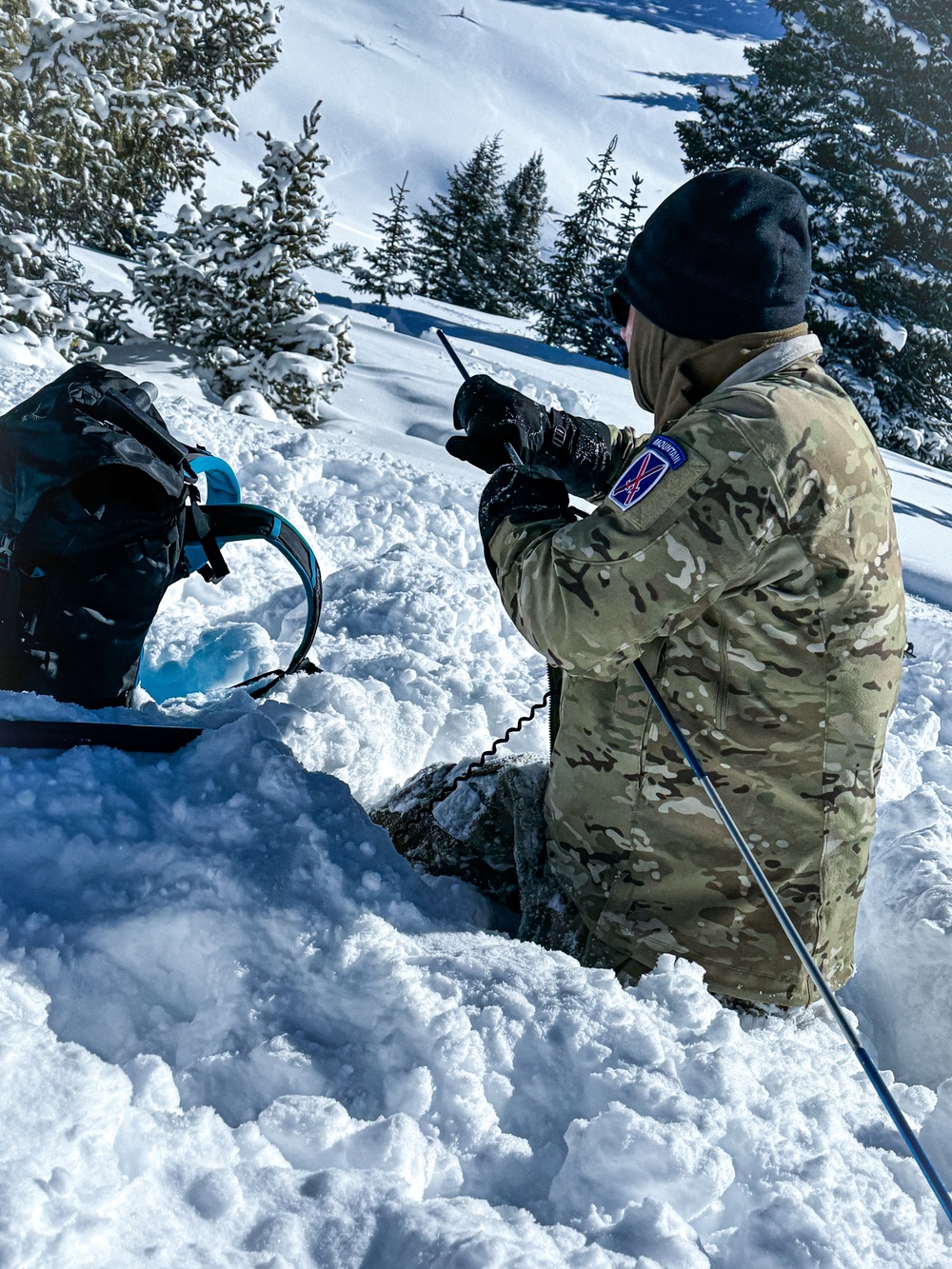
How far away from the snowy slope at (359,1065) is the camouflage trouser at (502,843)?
0.11m

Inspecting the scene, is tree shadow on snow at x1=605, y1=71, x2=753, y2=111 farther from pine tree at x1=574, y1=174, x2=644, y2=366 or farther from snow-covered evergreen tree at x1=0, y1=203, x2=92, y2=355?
snow-covered evergreen tree at x1=0, y1=203, x2=92, y2=355

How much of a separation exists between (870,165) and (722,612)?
64.5 feet

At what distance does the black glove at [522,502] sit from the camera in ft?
6.12

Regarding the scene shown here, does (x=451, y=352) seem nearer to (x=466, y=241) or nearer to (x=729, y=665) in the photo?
(x=729, y=665)

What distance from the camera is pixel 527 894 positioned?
2.04 meters

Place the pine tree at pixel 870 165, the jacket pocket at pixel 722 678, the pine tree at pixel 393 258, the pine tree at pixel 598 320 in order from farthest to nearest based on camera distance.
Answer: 1. the pine tree at pixel 393 258
2. the pine tree at pixel 598 320
3. the pine tree at pixel 870 165
4. the jacket pocket at pixel 722 678

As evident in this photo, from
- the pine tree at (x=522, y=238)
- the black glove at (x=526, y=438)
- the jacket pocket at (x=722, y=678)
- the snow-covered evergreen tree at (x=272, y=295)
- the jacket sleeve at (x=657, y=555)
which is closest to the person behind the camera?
the jacket sleeve at (x=657, y=555)

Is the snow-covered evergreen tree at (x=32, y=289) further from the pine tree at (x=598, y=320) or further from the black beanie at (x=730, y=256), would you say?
the pine tree at (x=598, y=320)

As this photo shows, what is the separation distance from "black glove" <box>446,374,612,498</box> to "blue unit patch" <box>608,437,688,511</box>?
61 centimetres

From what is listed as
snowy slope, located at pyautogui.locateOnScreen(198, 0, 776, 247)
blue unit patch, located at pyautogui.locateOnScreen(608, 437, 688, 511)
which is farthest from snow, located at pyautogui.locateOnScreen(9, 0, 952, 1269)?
snowy slope, located at pyautogui.locateOnScreen(198, 0, 776, 247)

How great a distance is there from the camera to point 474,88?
101 meters

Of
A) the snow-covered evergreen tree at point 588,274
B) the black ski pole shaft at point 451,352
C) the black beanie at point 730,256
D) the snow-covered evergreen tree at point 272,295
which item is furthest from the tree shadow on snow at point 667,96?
the black beanie at point 730,256

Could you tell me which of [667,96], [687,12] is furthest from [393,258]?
[687,12]

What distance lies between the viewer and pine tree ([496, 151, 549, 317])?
2925cm
